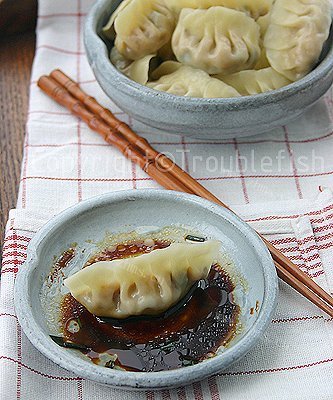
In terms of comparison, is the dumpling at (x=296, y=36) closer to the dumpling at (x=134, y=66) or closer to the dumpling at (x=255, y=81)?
the dumpling at (x=255, y=81)

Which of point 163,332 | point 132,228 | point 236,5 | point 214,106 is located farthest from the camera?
point 236,5

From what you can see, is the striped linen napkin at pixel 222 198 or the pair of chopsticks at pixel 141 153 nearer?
the striped linen napkin at pixel 222 198

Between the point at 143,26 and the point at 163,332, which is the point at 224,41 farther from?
the point at 163,332

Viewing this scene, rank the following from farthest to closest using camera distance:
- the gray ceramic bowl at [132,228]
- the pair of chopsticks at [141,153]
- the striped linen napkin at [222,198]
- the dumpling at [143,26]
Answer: the dumpling at [143,26], the pair of chopsticks at [141,153], the striped linen napkin at [222,198], the gray ceramic bowl at [132,228]

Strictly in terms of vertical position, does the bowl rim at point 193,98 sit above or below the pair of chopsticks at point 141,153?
above

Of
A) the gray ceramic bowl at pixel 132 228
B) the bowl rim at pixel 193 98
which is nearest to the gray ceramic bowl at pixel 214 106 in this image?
the bowl rim at pixel 193 98

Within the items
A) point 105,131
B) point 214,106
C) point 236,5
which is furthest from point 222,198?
point 236,5

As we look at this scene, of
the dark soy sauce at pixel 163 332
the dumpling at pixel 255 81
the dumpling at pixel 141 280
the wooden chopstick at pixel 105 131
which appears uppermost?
the dumpling at pixel 255 81

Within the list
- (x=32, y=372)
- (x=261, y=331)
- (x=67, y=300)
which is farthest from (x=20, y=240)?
(x=261, y=331)

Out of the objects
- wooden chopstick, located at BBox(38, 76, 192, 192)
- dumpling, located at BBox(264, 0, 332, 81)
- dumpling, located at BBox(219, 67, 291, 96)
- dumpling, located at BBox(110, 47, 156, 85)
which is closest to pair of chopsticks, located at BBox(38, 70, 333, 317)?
wooden chopstick, located at BBox(38, 76, 192, 192)
